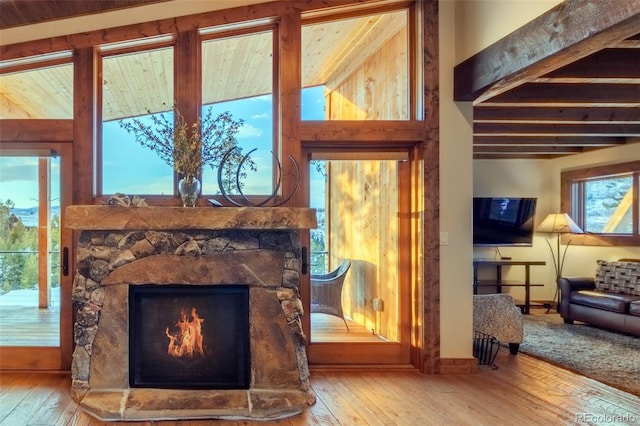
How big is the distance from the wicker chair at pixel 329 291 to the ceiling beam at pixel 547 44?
192 cm

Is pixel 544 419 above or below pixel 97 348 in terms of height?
below

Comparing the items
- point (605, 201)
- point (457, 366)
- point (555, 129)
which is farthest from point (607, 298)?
point (457, 366)

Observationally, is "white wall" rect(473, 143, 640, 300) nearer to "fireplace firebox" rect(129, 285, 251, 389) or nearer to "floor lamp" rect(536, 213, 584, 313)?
"floor lamp" rect(536, 213, 584, 313)

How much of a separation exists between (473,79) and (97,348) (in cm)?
369

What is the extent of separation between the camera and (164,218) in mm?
3217

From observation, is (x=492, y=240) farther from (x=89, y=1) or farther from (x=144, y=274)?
(x=89, y=1)

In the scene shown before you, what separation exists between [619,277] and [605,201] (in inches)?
68.7

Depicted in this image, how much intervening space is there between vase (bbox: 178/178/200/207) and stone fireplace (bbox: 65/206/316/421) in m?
0.29

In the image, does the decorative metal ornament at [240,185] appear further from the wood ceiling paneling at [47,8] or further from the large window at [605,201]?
the large window at [605,201]

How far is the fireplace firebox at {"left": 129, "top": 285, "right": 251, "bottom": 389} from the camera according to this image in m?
3.31

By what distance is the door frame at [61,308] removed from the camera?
3820 mm

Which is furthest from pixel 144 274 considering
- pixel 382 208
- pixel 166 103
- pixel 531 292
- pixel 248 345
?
pixel 531 292

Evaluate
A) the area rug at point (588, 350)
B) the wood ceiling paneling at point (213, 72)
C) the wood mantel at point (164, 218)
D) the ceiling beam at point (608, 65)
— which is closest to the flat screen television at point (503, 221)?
the area rug at point (588, 350)

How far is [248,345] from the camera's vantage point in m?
3.34
